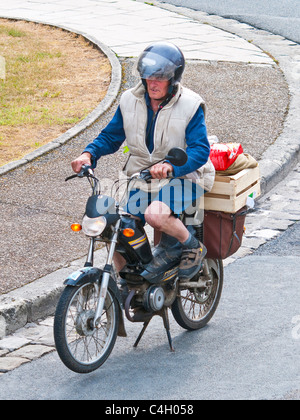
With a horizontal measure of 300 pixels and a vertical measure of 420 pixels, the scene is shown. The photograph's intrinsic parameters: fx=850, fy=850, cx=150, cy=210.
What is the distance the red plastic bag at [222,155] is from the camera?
17.8ft

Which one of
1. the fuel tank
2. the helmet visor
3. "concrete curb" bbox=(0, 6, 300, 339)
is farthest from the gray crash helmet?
"concrete curb" bbox=(0, 6, 300, 339)

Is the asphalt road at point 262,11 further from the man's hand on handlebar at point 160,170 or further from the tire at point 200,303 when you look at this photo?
the man's hand on handlebar at point 160,170

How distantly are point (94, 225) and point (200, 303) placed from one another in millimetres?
1247

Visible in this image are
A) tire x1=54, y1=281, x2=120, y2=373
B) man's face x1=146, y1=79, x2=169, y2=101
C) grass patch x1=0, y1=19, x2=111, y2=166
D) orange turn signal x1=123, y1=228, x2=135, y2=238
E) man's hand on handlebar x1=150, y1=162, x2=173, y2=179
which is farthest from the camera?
Answer: grass patch x1=0, y1=19, x2=111, y2=166

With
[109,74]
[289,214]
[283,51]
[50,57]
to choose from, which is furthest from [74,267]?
[283,51]

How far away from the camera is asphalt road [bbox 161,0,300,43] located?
49.8 feet

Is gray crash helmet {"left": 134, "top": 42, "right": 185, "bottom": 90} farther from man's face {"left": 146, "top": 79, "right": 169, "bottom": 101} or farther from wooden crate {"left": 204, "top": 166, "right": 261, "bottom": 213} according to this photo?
wooden crate {"left": 204, "top": 166, "right": 261, "bottom": 213}

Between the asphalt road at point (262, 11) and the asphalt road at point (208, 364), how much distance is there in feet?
30.4

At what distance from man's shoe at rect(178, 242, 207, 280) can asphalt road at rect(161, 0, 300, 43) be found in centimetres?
966

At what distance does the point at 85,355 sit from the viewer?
5.07m

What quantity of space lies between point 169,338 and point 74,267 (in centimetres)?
130

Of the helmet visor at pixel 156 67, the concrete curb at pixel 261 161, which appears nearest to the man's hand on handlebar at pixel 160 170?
the helmet visor at pixel 156 67
